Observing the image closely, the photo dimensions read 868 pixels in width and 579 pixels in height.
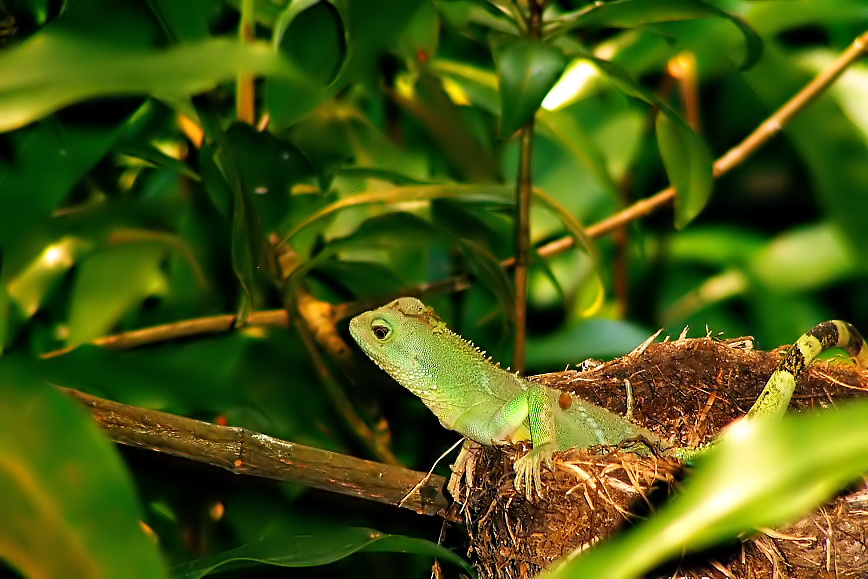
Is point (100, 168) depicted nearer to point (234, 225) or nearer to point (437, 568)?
point (234, 225)

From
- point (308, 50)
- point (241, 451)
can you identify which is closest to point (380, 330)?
point (241, 451)

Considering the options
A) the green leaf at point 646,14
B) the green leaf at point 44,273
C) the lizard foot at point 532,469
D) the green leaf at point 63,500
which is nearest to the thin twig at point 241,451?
the lizard foot at point 532,469

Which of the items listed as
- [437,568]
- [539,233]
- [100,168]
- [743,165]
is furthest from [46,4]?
[743,165]

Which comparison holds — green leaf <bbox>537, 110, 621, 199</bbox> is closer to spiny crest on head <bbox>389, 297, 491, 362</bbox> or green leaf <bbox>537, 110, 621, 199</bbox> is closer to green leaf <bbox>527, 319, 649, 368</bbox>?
green leaf <bbox>527, 319, 649, 368</bbox>

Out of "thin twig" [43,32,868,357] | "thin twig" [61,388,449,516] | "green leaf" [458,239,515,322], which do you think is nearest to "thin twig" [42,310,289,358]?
"thin twig" [43,32,868,357]

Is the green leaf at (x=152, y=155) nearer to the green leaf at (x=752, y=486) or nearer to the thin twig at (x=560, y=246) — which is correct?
the thin twig at (x=560, y=246)

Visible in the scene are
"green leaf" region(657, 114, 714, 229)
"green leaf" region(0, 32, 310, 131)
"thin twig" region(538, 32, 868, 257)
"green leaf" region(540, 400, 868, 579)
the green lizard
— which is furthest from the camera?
"thin twig" region(538, 32, 868, 257)

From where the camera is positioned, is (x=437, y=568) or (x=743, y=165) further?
(x=743, y=165)
